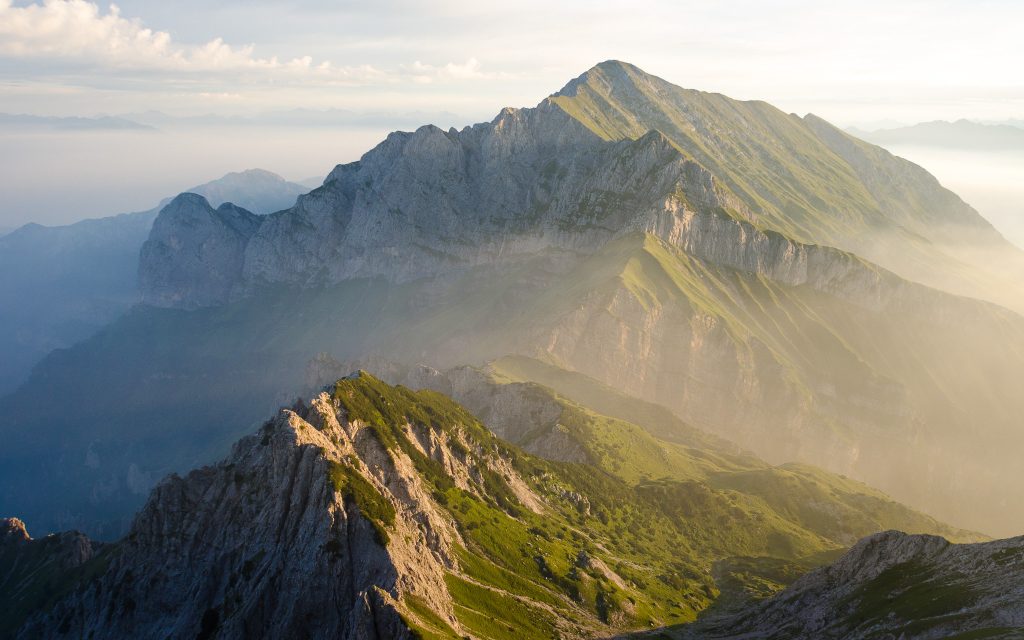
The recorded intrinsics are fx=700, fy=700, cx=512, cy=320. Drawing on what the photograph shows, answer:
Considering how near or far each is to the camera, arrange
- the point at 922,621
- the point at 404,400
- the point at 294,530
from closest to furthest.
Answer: the point at 922,621, the point at 294,530, the point at 404,400

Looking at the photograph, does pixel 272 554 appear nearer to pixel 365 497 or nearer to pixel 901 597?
pixel 365 497

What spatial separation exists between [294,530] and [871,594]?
93.3 m

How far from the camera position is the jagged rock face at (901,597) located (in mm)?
89938

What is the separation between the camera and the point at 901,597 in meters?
107

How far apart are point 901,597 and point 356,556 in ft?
273

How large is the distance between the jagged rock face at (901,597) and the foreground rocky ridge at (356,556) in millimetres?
26159

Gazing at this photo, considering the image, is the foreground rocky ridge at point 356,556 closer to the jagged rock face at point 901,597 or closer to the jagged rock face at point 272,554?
the jagged rock face at point 272,554

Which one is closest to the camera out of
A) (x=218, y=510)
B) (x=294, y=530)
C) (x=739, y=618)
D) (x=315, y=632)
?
(x=315, y=632)

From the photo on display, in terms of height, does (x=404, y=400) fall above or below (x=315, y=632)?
above

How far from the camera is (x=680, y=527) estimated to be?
19812 centimetres

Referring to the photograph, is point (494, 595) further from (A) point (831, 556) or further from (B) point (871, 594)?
(A) point (831, 556)

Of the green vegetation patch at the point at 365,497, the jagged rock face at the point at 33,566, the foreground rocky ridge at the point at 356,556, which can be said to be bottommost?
the jagged rock face at the point at 33,566

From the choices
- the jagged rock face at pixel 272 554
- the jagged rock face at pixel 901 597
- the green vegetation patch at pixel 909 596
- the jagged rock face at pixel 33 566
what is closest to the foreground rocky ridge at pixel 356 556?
the jagged rock face at pixel 272 554

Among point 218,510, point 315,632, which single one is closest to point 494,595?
point 315,632
